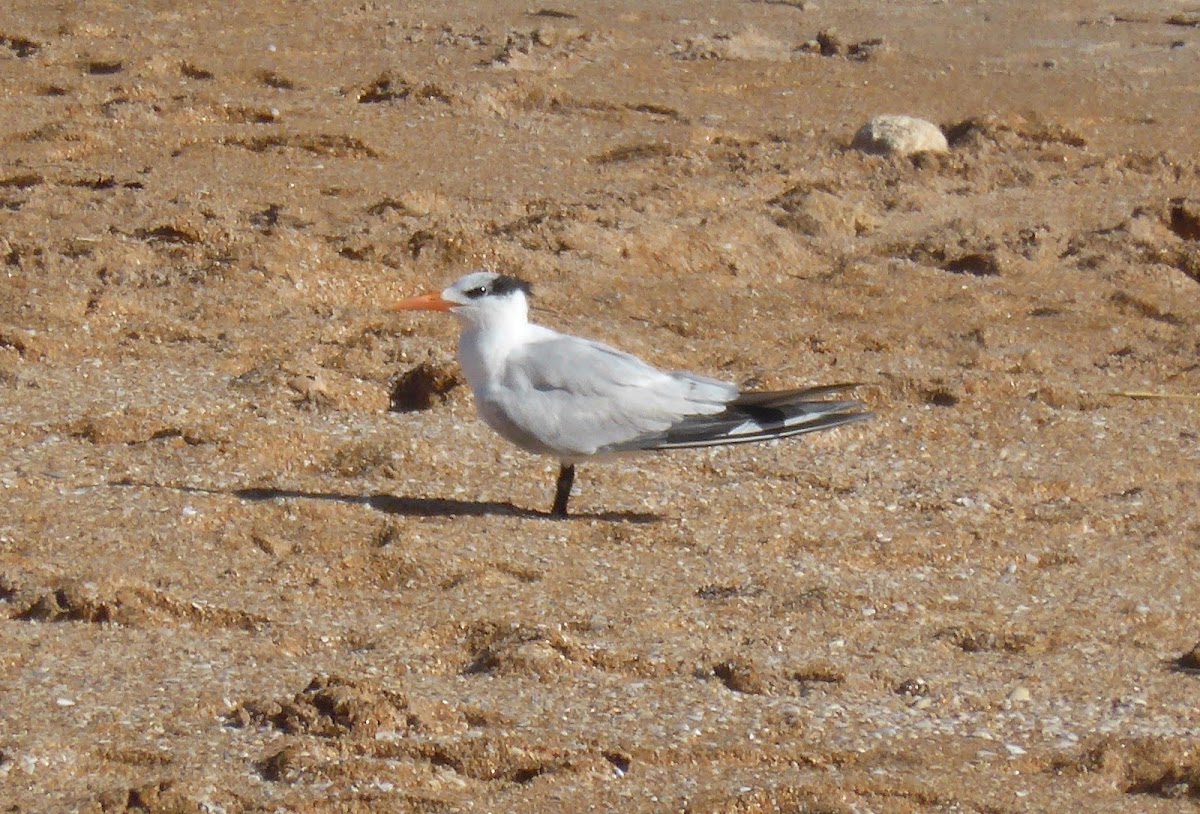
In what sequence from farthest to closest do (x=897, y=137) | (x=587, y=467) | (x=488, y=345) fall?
(x=897, y=137) → (x=587, y=467) → (x=488, y=345)

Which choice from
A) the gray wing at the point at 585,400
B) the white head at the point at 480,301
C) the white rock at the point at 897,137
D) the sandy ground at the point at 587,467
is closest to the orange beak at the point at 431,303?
the white head at the point at 480,301

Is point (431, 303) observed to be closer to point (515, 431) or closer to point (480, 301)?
point (480, 301)

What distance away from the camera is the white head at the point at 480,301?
437cm

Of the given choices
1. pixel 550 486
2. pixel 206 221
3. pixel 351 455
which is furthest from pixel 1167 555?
pixel 206 221

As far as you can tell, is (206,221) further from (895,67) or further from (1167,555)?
(895,67)

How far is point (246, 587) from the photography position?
374 centimetres

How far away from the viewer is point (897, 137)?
7.14 meters

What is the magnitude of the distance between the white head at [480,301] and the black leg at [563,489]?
1.23 feet

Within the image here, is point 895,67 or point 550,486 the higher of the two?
point 895,67

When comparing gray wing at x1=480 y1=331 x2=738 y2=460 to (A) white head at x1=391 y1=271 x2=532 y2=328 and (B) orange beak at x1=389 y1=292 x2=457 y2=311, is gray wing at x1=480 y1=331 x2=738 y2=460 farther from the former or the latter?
(B) orange beak at x1=389 y1=292 x2=457 y2=311

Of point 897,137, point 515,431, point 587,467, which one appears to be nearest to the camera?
point 515,431

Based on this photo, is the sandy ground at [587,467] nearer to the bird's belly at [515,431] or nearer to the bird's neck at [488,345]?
the bird's belly at [515,431]

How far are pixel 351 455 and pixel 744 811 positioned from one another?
1855mm

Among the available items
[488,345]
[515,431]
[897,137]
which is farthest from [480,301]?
[897,137]
